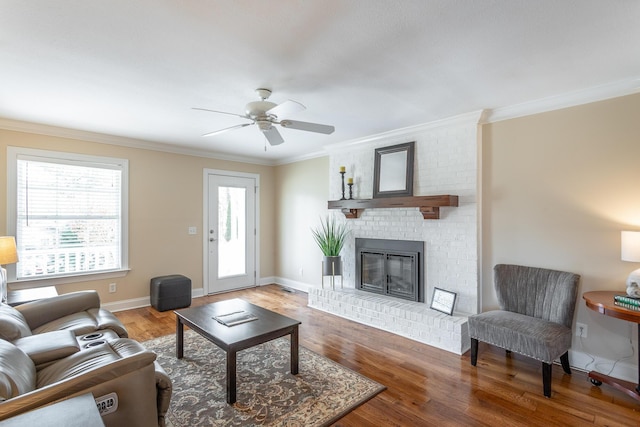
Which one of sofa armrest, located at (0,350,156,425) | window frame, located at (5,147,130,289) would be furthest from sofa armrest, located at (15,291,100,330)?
sofa armrest, located at (0,350,156,425)

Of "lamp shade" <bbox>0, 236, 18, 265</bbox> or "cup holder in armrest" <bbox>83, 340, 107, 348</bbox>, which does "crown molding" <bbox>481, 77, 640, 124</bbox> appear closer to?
"cup holder in armrest" <bbox>83, 340, 107, 348</bbox>

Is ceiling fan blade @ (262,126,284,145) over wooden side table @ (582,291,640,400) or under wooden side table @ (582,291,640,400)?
over

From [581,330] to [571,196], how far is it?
46.9 inches

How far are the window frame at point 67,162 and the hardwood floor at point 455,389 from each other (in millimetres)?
1101

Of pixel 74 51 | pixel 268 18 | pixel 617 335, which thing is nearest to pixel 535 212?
pixel 617 335

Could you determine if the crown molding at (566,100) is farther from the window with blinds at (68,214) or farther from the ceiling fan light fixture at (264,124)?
the window with blinds at (68,214)

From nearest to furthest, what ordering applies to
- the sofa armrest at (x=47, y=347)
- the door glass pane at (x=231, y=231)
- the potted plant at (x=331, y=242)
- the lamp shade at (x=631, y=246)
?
A: the sofa armrest at (x=47, y=347) < the lamp shade at (x=631, y=246) < the potted plant at (x=331, y=242) < the door glass pane at (x=231, y=231)

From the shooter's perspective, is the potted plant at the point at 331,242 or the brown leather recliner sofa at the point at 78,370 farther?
the potted plant at the point at 331,242

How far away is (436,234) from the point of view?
384 cm

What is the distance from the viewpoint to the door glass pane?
5.66 m

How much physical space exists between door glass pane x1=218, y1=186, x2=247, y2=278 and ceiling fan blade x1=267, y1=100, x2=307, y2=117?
3.35 m

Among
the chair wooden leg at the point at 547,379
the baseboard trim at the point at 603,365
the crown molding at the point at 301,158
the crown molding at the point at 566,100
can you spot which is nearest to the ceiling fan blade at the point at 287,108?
the crown molding at the point at 566,100

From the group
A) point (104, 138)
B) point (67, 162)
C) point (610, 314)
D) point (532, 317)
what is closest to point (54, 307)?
point (67, 162)

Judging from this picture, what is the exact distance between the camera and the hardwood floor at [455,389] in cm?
217
